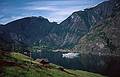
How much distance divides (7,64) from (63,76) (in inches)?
586

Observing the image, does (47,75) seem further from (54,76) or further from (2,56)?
(2,56)

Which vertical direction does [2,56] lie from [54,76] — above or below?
above

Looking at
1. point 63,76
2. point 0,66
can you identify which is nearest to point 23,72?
point 0,66

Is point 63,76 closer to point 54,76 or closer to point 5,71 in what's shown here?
point 54,76

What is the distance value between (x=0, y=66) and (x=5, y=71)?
276 cm

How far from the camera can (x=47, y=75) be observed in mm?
58656

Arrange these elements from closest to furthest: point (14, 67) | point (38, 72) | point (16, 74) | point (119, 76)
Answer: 1. point (16, 74)
2. point (14, 67)
3. point (38, 72)
4. point (119, 76)

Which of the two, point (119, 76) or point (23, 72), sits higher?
point (23, 72)

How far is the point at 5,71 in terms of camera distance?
51406mm

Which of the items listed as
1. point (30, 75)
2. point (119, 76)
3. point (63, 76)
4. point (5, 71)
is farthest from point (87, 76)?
point (119, 76)

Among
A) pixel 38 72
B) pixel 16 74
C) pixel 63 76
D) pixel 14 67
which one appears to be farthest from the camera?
pixel 63 76

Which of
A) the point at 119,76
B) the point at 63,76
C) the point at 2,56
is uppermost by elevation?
the point at 2,56

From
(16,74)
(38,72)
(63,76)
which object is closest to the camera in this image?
(16,74)

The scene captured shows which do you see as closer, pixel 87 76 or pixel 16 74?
pixel 16 74
